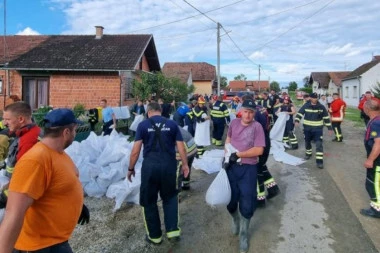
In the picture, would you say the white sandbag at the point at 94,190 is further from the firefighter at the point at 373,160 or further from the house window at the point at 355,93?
the house window at the point at 355,93

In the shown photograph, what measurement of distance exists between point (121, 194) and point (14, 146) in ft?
8.36

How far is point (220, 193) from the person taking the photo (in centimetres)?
389

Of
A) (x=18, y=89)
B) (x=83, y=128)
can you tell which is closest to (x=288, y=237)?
(x=83, y=128)

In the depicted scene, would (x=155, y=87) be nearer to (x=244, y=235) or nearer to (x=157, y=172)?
(x=157, y=172)

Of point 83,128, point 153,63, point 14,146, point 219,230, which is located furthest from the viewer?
point 153,63

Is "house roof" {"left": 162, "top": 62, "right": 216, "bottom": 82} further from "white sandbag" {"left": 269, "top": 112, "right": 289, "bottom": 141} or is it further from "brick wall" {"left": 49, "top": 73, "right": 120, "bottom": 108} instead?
"white sandbag" {"left": 269, "top": 112, "right": 289, "bottom": 141}

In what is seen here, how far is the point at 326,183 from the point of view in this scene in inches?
266

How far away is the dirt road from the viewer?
4.09 metres

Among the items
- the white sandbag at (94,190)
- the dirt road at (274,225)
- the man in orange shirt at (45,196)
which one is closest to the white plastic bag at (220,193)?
the dirt road at (274,225)

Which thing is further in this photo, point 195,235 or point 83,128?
point 83,128

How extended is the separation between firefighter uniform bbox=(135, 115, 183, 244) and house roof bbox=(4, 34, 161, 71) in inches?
549

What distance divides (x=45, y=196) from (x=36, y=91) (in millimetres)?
18975

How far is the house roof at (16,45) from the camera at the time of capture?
1933 centimetres

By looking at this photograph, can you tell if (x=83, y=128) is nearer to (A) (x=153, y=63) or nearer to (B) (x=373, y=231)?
(B) (x=373, y=231)
